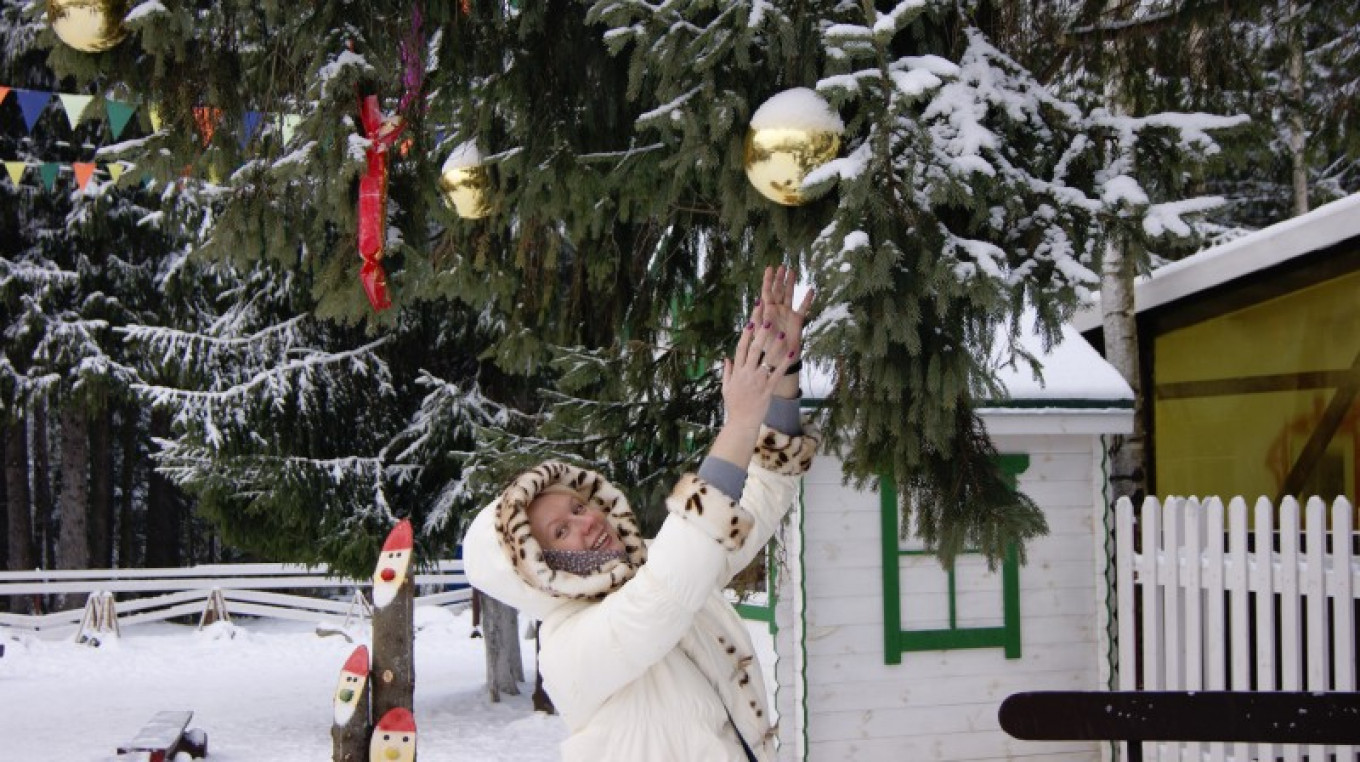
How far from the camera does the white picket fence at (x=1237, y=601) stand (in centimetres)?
500

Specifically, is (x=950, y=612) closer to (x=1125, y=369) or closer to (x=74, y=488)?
(x=1125, y=369)

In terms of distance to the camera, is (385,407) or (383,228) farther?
(385,407)

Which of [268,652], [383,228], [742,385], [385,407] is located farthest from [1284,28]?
[268,652]

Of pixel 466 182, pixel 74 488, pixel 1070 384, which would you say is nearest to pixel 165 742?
Result: pixel 466 182

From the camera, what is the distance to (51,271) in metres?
16.8

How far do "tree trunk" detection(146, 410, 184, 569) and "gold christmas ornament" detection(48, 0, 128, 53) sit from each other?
2181 cm

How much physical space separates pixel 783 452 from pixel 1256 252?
5266 millimetres

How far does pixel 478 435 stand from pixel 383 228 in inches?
76.6

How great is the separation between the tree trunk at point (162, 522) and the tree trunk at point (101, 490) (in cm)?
112

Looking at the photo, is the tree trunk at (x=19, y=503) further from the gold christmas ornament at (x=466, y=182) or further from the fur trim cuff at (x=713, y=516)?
the fur trim cuff at (x=713, y=516)

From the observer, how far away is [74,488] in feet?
61.6

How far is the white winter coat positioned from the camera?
77.5 inches

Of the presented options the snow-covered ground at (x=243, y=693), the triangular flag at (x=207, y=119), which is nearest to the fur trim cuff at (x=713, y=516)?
the triangular flag at (x=207, y=119)

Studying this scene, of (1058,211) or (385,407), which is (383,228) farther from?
(385,407)
